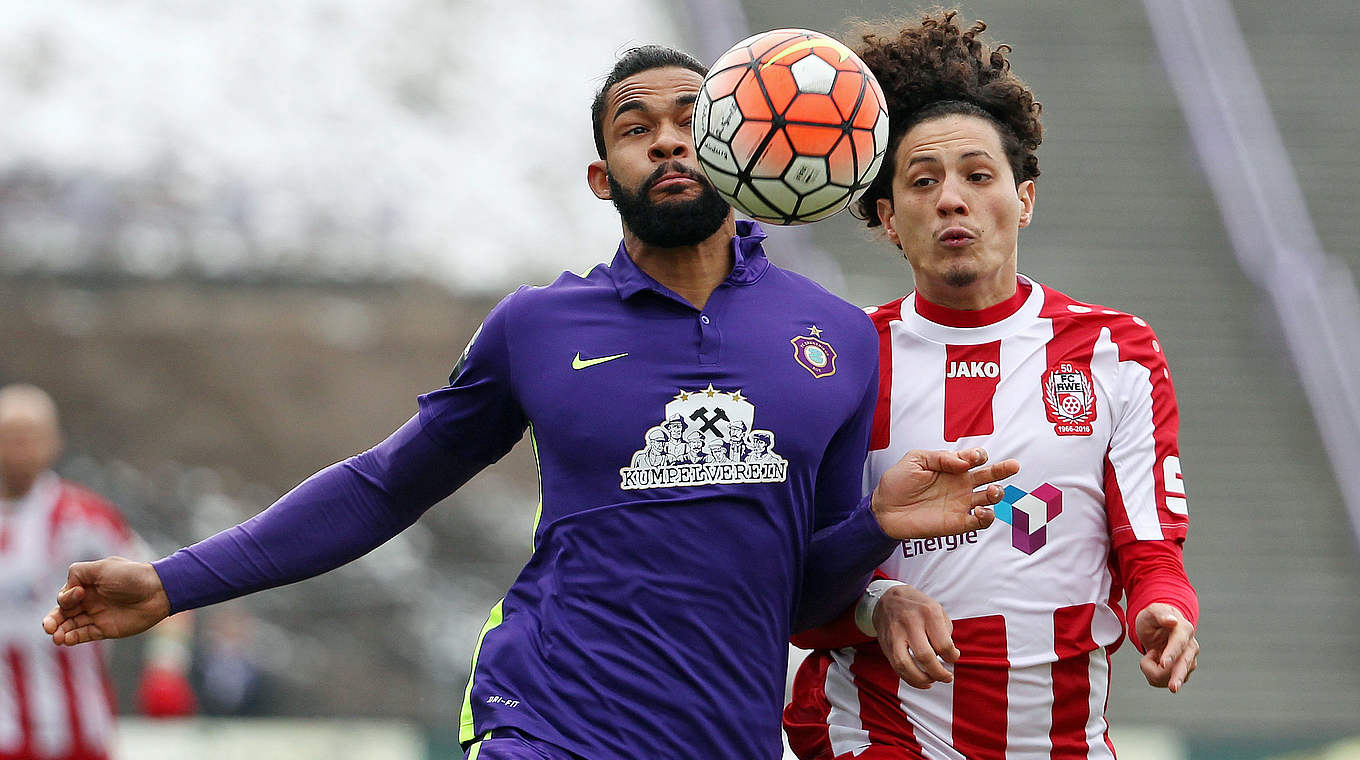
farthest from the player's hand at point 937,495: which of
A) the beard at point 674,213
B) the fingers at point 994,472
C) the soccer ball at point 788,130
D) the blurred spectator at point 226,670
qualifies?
the blurred spectator at point 226,670

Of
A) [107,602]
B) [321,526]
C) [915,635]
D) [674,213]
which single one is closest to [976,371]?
[915,635]

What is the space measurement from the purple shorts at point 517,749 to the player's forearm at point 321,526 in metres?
0.64

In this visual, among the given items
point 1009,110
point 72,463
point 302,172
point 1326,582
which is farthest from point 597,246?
point 1009,110

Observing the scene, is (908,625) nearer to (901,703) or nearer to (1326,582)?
(901,703)

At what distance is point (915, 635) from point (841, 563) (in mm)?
229

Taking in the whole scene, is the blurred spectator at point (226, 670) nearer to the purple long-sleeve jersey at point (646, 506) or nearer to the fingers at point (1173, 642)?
the purple long-sleeve jersey at point (646, 506)

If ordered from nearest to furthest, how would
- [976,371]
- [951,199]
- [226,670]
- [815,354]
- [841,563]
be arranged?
[841,563], [815,354], [951,199], [976,371], [226,670]

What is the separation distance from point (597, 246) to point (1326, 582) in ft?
36.4

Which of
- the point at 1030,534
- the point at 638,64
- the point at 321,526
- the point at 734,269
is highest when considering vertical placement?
the point at 638,64

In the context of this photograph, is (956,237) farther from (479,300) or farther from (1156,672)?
(479,300)

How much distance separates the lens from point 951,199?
14.0 feet

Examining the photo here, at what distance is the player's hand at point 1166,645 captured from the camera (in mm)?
3707

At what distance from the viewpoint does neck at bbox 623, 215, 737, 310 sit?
4086mm

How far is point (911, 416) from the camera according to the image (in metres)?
4.32
